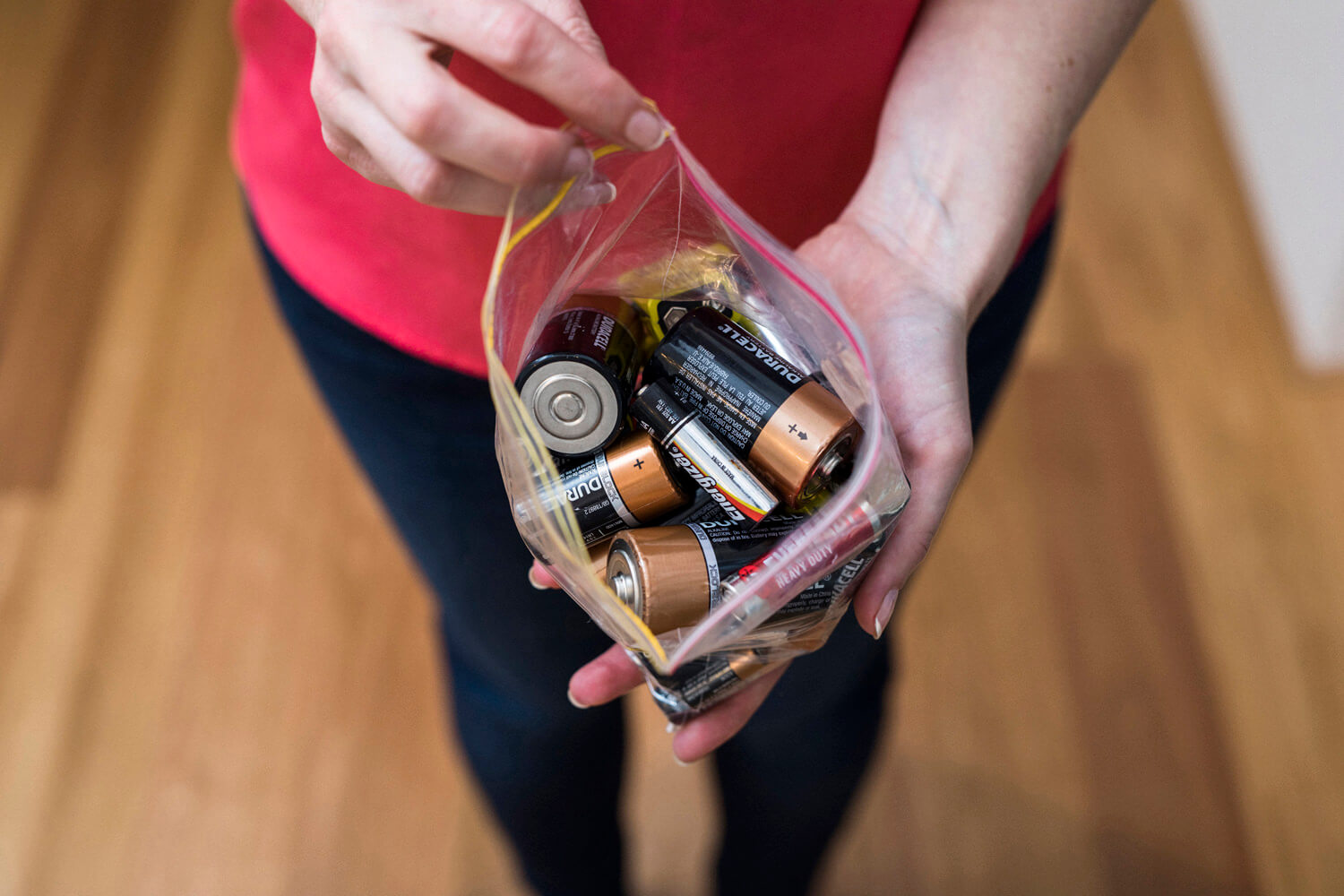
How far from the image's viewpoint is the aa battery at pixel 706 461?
0.66m

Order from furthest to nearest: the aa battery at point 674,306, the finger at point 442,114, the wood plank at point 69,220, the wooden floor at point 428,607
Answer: the wood plank at point 69,220 → the wooden floor at point 428,607 → the aa battery at point 674,306 → the finger at point 442,114

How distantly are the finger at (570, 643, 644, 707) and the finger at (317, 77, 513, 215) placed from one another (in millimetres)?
320

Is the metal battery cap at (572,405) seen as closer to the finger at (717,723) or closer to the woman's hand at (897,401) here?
the woman's hand at (897,401)

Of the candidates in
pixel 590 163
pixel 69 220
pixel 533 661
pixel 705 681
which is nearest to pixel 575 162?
pixel 590 163

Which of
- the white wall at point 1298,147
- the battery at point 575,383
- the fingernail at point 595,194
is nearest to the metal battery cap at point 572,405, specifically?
the battery at point 575,383

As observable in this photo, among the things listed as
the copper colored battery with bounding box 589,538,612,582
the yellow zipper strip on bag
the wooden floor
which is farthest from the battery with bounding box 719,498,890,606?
the wooden floor

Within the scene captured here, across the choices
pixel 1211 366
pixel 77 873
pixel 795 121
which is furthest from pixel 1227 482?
pixel 77 873

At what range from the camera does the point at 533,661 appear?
918 mm

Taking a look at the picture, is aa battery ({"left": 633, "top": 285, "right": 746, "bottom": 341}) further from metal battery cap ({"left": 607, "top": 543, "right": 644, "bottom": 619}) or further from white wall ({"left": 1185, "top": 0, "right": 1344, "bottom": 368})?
white wall ({"left": 1185, "top": 0, "right": 1344, "bottom": 368})

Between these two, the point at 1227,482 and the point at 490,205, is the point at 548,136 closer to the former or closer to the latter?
the point at 490,205

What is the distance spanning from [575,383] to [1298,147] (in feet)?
5.86

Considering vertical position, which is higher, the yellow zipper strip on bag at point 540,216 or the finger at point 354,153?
the finger at point 354,153

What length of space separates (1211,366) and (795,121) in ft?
4.54

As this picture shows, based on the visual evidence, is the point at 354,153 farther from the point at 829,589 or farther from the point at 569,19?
the point at 829,589
